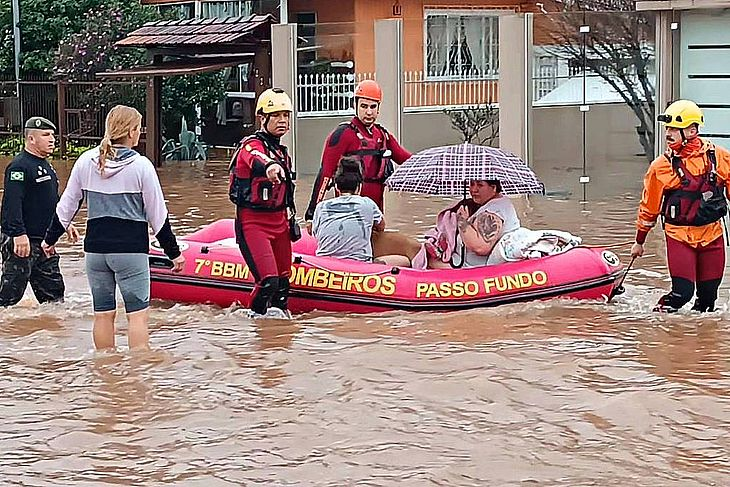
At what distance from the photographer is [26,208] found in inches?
368

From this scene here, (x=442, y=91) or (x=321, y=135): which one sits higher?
(x=442, y=91)

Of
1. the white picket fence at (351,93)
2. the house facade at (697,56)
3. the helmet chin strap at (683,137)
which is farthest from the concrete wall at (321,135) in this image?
the helmet chin strap at (683,137)

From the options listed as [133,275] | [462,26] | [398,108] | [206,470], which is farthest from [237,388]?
[462,26]

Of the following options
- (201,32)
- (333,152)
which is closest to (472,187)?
(333,152)

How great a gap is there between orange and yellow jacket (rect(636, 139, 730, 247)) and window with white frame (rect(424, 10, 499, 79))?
15146mm

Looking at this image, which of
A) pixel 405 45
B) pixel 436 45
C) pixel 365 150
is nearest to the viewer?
pixel 365 150

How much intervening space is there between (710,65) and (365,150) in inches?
276

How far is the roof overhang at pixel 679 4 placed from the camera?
15.6m

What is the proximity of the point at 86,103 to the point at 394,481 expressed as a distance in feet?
71.3

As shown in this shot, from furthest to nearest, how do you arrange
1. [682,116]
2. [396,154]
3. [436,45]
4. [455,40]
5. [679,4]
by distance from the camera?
[455,40], [436,45], [679,4], [396,154], [682,116]

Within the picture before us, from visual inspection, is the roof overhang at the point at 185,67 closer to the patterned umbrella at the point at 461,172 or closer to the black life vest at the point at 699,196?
the patterned umbrella at the point at 461,172

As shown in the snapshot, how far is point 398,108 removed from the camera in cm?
2023

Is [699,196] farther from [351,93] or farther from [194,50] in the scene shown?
[194,50]

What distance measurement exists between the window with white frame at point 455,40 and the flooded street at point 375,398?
1464 centimetres
